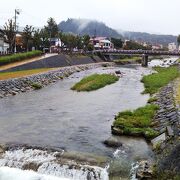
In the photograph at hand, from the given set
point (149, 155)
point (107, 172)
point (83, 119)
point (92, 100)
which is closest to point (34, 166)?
point (107, 172)

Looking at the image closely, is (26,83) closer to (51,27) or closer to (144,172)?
(144,172)

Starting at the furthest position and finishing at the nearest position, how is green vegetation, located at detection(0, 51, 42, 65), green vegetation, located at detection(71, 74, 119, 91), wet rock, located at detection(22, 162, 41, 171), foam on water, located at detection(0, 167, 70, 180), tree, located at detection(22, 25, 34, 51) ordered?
tree, located at detection(22, 25, 34, 51)
green vegetation, located at detection(0, 51, 42, 65)
green vegetation, located at detection(71, 74, 119, 91)
wet rock, located at detection(22, 162, 41, 171)
foam on water, located at detection(0, 167, 70, 180)

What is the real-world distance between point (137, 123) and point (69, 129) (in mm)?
5048

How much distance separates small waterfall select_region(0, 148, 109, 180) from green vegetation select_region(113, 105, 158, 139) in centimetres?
635

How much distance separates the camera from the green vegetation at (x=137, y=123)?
80.9 feet

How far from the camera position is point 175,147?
18.3 m

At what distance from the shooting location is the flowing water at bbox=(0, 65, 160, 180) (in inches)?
750

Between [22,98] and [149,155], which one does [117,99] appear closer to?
[22,98]

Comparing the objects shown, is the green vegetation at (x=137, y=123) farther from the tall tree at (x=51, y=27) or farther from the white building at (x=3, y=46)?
the tall tree at (x=51, y=27)

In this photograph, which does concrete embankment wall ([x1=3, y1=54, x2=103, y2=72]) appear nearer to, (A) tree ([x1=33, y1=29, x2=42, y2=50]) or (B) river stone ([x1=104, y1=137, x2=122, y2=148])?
(A) tree ([x1=33, y1=29, x2=42, y2=50])

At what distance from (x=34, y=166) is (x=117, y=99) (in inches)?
915

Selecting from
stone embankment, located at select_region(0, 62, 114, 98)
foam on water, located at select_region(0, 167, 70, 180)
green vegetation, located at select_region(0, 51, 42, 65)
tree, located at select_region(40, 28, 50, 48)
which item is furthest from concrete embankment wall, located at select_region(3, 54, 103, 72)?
foam on water, located at select_region(0, 167, 70, 180)

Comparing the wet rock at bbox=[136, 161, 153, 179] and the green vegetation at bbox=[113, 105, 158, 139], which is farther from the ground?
the green vegetation at bbox=[113, 105, 158, 139]

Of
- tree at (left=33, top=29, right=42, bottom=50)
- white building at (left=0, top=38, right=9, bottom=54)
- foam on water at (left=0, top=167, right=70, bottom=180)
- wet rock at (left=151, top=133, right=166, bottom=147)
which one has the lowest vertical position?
foam on water at (left=0, top=167, right=70, bottom=180)
